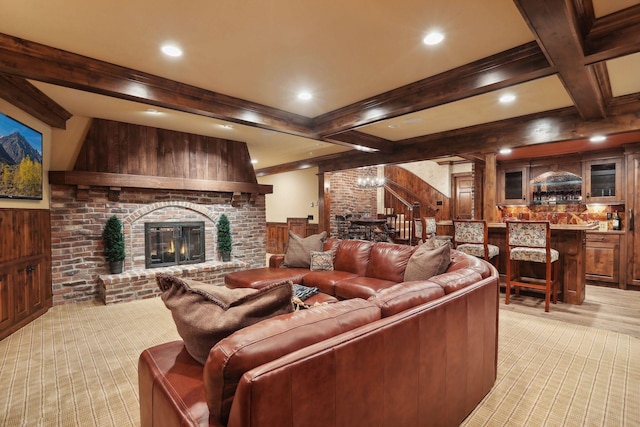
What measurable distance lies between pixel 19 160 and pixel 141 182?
1.43 metres

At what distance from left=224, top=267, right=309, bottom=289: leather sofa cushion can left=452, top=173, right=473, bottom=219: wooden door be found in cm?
629

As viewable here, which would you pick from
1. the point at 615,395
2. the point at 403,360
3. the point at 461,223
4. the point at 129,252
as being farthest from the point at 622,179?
the point at 129,252

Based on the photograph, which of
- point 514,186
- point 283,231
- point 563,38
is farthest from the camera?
point 283,231

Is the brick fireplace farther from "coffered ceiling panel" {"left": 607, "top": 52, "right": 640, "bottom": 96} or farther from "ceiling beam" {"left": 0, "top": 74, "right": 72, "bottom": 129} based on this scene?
"coffered ceiling panel" {"left": 607, "top": 52, "right": 640, "bottom": 96}

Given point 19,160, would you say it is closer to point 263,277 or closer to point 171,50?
point 171,50

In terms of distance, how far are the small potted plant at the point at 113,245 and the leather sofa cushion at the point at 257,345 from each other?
4.40 m

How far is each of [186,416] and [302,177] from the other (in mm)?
7905

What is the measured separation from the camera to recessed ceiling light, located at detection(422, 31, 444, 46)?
240 cm

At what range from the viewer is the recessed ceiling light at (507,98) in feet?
11.8

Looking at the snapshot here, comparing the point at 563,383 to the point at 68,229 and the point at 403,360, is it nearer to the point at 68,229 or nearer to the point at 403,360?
the point at 403,360

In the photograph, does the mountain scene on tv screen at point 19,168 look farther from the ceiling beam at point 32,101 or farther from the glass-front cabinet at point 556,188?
the glass-front cabinet at point 556,188

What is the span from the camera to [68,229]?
4.41 m

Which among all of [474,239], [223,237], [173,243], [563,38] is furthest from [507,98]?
[173,243]

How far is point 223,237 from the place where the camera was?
575cm
